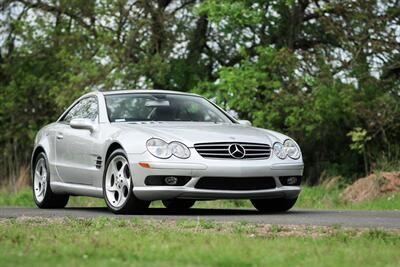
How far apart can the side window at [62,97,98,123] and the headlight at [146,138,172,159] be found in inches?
63.8

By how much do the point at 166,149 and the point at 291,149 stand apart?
1.63m

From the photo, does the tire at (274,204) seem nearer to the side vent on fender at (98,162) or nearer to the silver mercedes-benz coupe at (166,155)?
the silver mercedes-benz coupe at (166,155)

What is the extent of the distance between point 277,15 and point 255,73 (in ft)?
8.54

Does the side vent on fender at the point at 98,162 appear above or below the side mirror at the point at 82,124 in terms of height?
below

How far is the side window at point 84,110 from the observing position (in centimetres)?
1315

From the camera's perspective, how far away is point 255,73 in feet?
91.2

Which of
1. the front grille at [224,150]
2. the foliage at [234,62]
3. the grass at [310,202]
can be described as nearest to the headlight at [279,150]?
the front grille at [224,150]

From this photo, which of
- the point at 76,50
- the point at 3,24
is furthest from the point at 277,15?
the point at 3,24

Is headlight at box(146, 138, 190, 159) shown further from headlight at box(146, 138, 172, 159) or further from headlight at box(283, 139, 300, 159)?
headlight at box(283, 139, 300, 159)

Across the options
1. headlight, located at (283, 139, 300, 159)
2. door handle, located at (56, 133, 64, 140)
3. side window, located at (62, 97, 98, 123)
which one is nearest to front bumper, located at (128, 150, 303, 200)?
headlight, located at (283, 139, 300, 159)

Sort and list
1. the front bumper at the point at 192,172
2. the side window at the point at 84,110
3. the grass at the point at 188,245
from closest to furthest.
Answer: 1. the grass at the point at 188,245
2. the front bumper at the point at 192,172
3. the side window at the point at 84,110

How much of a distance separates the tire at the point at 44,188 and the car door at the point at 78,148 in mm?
430

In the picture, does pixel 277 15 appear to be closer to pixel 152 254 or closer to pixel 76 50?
pixel 76 50

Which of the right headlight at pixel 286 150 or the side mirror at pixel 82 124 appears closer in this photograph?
the right headlight at pixel 286 150
